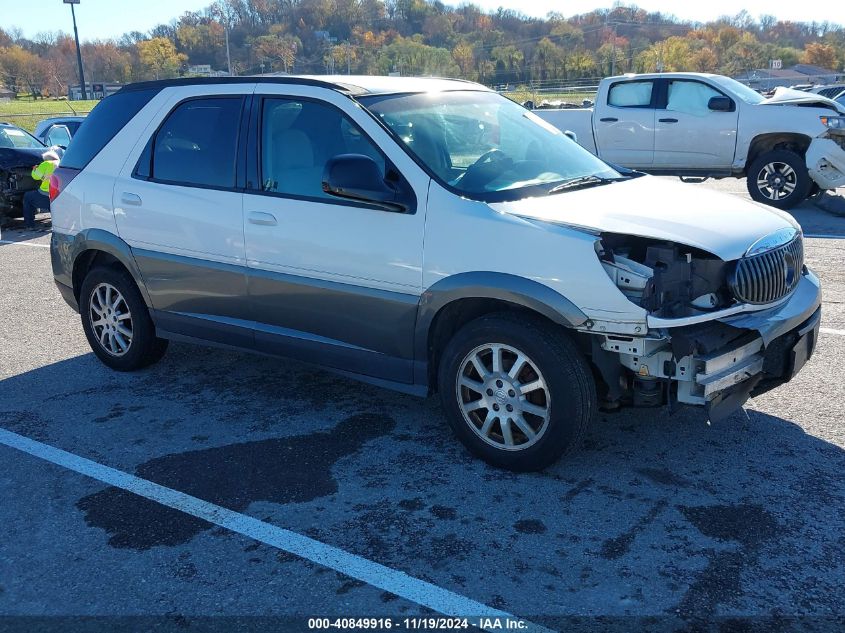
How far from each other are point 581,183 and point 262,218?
1830mm

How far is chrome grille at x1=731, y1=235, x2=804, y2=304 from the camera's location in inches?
146

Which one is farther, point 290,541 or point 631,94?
point 631,94

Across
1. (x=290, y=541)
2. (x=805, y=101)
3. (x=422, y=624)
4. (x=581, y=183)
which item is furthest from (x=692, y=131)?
(x=422, y=624)

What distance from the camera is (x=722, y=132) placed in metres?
11.9

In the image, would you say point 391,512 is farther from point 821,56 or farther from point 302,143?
point 821,56

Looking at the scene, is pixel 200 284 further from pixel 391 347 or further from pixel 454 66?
pixel 454 66

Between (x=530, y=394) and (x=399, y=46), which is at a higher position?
(x=399, y=46)

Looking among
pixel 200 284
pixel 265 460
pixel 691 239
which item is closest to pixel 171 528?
pixel 265 460

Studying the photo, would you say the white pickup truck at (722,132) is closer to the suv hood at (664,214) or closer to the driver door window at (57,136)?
the suv hood at (664,214)

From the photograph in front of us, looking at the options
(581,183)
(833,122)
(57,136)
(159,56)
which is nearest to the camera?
(581,183)

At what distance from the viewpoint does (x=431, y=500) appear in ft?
Answer: 12.4

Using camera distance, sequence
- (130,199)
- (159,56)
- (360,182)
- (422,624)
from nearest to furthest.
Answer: (422,624) → (360,182) → (130,199) → (159,56)

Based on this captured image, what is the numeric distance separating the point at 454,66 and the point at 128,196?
3379 inches

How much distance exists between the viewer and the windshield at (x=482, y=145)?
13.8 feet
